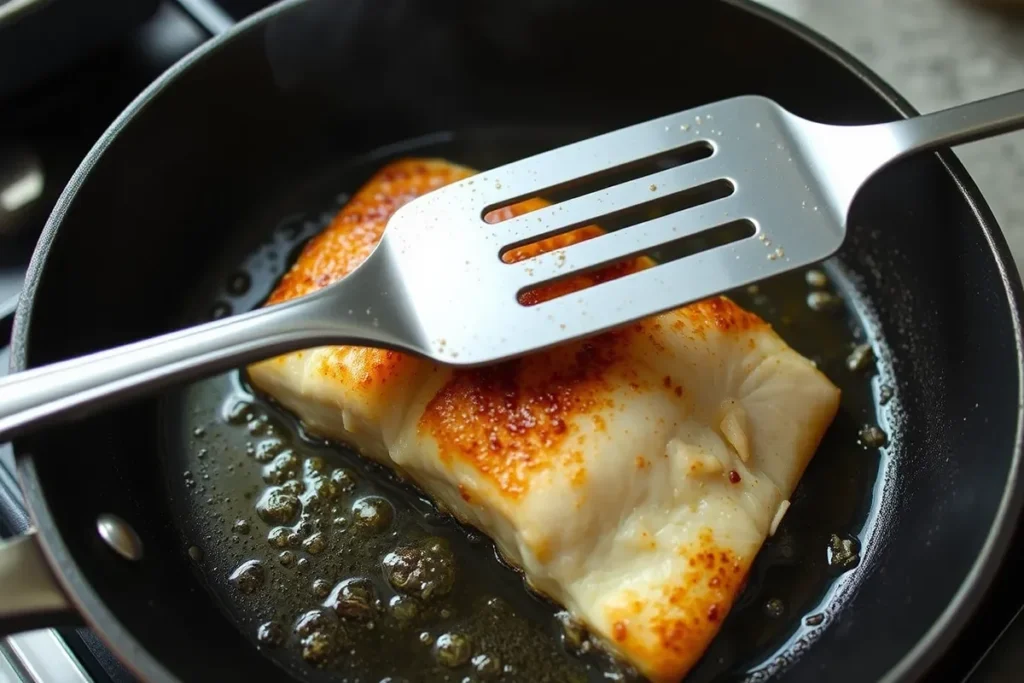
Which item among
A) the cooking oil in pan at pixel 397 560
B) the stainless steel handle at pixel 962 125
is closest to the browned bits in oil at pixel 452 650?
the cooking oil in pan at pixel 397 560

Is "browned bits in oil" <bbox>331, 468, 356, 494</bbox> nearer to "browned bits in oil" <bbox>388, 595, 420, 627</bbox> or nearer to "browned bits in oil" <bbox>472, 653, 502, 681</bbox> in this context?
"browned bits in oil" <bbox>388, 595, 420, 627</bbox>

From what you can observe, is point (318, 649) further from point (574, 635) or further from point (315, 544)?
point (574, 635)

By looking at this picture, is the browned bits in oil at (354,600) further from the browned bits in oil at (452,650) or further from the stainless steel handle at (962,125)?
the stainless steel handle at (962,125)

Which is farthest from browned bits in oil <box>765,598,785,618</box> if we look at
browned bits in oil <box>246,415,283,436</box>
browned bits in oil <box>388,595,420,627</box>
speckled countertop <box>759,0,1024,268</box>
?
speckled countertop <box>759,0,1024,268</box>

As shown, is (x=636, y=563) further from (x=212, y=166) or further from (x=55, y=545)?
(x=212, y=166)

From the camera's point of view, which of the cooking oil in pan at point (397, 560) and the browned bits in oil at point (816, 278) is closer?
the cooking oil in pan at point (397, 560)
